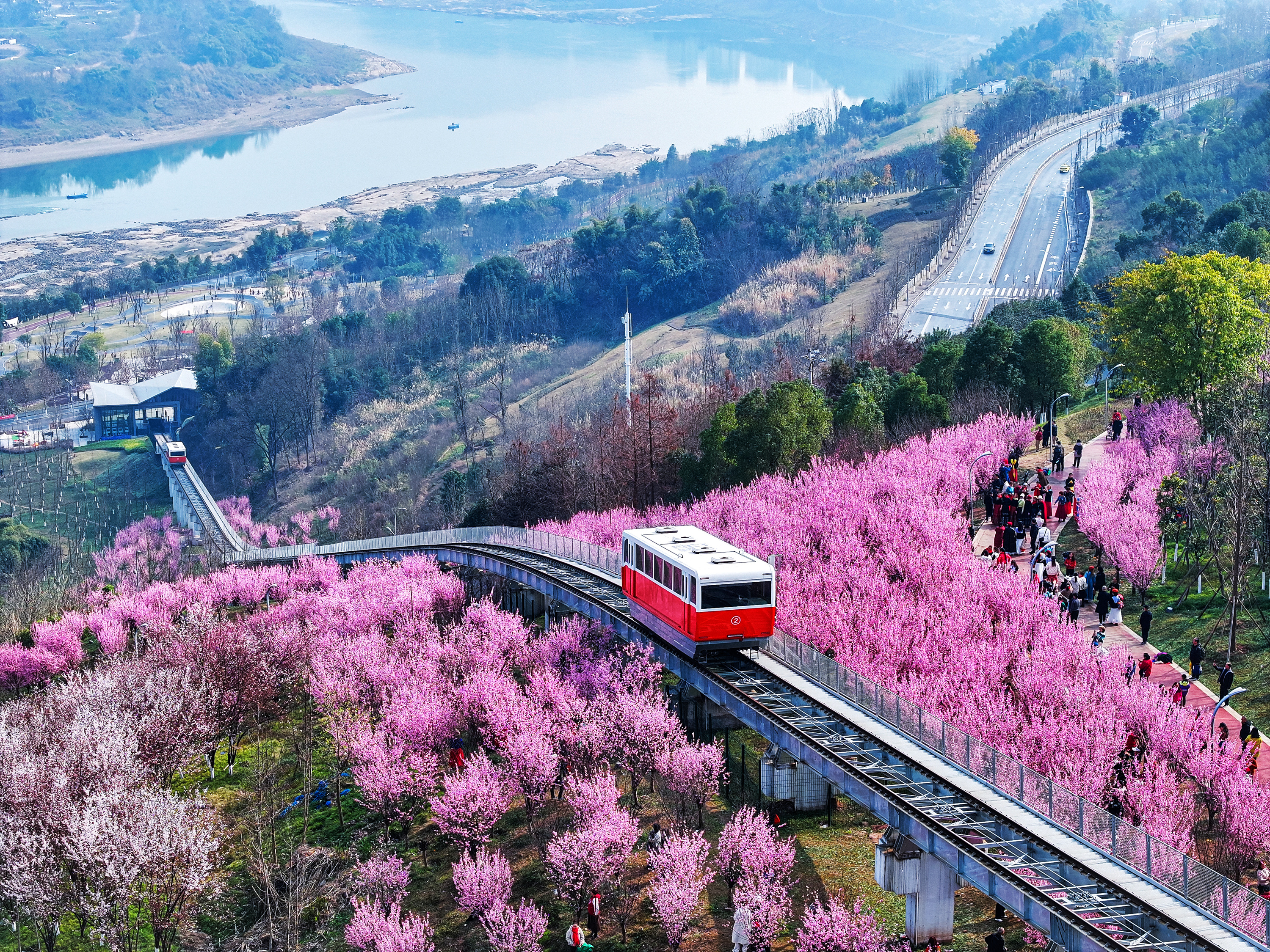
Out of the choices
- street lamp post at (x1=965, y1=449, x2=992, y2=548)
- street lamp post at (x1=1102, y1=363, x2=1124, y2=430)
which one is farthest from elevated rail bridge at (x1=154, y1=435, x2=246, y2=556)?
street lamp post at (x1=1102, y1=363, x2=1124, y2=430)

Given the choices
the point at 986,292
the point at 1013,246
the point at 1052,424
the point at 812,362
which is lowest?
the point at 812,362

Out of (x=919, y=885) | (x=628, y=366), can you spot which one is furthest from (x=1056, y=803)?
(x=628, y=366)

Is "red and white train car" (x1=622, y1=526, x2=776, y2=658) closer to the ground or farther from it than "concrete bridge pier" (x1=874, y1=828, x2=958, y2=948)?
farther from it

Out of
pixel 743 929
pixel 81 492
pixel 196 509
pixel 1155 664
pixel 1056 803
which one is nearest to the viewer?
pixel 1056 803

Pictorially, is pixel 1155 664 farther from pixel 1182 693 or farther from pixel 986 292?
pixel 986 292

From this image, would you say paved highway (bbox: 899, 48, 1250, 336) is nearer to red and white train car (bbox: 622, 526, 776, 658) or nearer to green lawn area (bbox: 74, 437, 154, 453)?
green lawn area (bbox: 74, 437, 154, 453)

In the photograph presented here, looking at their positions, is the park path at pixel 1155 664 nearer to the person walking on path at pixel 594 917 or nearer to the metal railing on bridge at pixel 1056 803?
the metal railing on bridge at pixel 1056 803

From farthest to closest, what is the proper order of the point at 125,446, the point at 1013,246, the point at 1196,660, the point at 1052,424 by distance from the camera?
the point at 1013,246 → the point at 125,446 → the point at 1052,424 → the point at 1196,660
